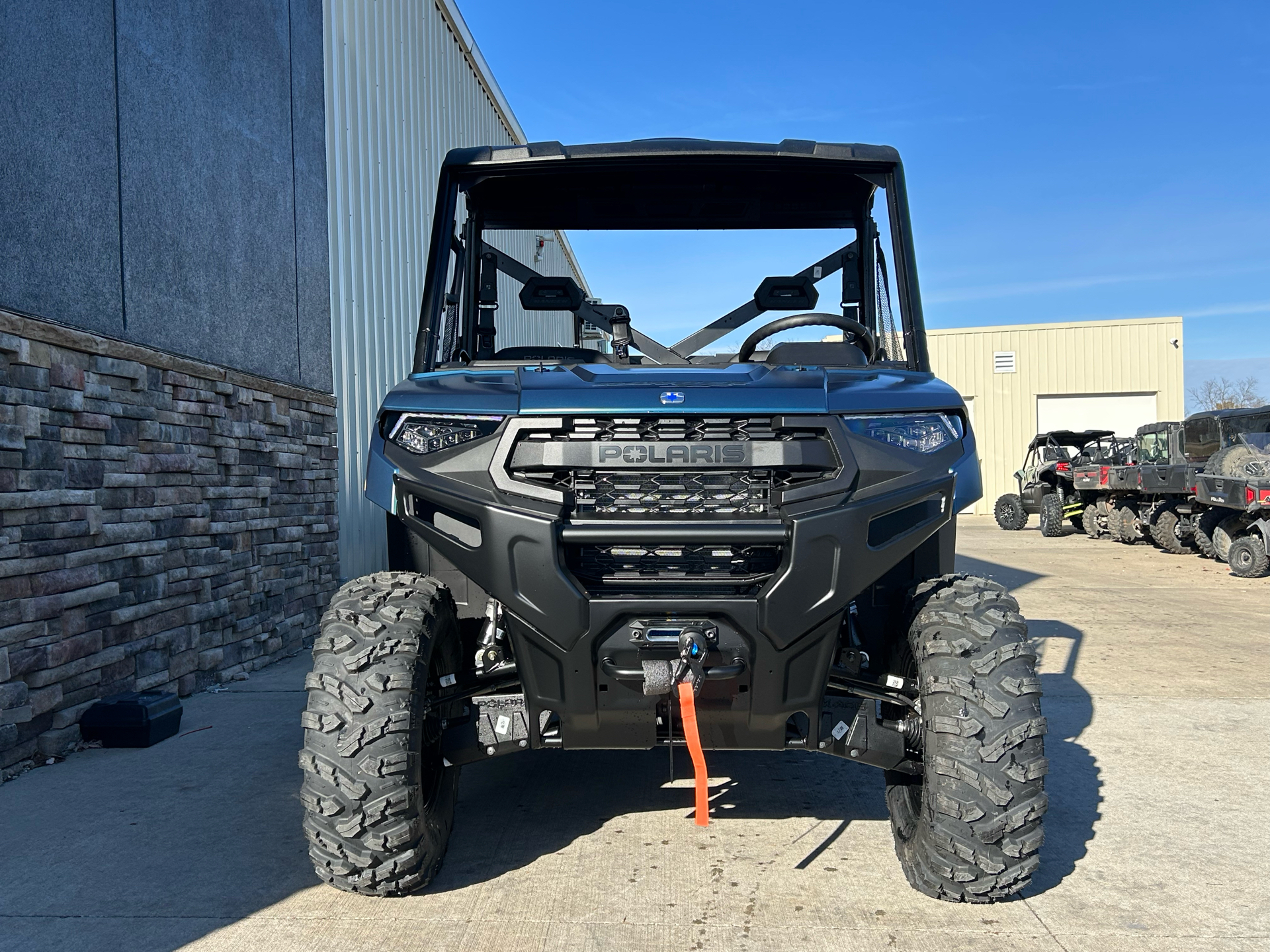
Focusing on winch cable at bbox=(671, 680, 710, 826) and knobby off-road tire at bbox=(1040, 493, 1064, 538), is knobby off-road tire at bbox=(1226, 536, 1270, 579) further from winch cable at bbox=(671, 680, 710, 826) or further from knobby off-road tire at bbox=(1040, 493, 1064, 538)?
winch cable at bbox=(671, 680, 710, 826)

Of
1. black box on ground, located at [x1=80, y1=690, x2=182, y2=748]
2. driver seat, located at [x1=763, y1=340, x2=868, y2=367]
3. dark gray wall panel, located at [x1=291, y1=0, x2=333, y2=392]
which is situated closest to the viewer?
driver seat, located at [x1=763, y1=340, x2=868, y2=367]

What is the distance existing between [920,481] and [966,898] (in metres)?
1.21

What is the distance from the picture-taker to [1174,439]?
16.6 m

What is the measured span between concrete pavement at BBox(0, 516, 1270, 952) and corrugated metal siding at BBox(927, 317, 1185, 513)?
1008 inches

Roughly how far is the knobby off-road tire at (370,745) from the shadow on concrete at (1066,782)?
1.88 meters

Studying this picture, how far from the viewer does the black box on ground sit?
464 centimetres

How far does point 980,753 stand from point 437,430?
1.75 metres

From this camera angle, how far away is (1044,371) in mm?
29719

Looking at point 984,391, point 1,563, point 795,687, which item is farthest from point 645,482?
point 984,391

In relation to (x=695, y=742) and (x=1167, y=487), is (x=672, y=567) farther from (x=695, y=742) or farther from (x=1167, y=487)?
(x=1167, y=487)

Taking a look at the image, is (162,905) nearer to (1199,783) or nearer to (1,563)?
(1,563)

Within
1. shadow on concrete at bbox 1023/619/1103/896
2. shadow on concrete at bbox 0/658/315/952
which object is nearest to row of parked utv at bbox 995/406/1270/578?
shadow on concrete at bbox 1023/619/1103/896

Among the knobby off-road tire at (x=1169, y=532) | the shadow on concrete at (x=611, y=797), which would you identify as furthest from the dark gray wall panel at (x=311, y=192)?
the knobby off-road tire at (x=1169, y=532)

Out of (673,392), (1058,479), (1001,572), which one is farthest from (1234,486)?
(673,392)
